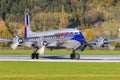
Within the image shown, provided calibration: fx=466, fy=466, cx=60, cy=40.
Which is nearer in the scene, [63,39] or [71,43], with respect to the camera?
[71,43]

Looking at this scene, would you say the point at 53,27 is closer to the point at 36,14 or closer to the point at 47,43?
the point at 36,14

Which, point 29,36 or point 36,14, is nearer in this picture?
point 29,36

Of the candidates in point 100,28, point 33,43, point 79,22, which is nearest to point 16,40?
point 33,43

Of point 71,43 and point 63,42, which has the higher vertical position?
point 63,42

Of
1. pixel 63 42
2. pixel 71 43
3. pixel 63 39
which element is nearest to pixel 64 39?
pixel 63 39

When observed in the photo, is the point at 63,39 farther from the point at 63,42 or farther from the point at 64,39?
the point at 63,42

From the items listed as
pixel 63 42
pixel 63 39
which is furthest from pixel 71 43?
pixel 63 39

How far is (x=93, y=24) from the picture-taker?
184 meters

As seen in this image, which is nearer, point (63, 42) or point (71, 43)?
point (71, 43)

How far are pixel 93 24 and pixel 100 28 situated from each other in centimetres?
2386

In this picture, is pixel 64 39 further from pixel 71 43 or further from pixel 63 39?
pixel 71 43

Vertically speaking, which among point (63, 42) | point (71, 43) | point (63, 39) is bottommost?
point (71, 43)

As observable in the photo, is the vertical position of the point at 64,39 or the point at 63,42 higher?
the point at 64,39
